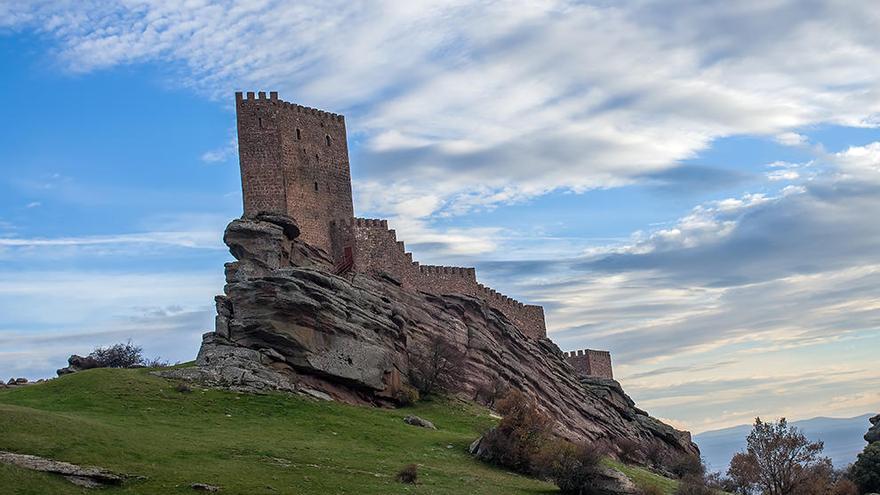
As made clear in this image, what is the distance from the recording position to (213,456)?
39469mm

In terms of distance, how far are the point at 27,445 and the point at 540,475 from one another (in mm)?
21497

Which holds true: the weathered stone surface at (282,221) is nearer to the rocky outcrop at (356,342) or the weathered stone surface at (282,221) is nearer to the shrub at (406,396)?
the rocky outcrop at (356,342)

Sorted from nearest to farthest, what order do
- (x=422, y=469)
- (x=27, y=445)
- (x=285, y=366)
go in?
1. (x=27, y=445)
2. (x=422, y=469)
3. (x=285, y=366)

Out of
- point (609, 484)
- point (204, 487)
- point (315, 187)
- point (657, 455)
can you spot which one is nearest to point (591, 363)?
point (657, 455)

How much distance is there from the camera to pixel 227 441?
42.2 m

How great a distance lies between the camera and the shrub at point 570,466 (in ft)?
147

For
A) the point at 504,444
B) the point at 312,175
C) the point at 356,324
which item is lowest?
the point at 504,444

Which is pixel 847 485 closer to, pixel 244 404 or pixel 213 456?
pixel 244 404

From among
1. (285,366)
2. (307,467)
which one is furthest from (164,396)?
(307,467)

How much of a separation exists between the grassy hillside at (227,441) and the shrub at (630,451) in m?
11.7

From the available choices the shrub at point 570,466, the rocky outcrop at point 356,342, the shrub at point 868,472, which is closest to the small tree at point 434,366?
the rocky outcrop at point 356,342

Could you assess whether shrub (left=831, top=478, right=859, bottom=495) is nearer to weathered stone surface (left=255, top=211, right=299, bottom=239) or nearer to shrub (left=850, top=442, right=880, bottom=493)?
shrub (left=850, top=442, right=880, bottom=493)

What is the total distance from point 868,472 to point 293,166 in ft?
133

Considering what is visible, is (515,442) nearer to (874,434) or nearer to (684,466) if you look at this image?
(684,466)
